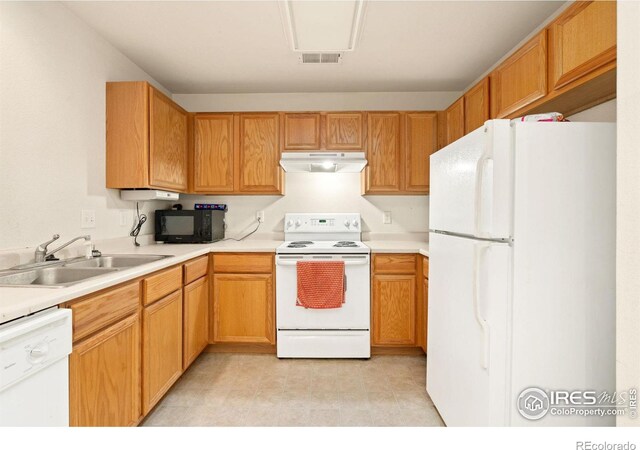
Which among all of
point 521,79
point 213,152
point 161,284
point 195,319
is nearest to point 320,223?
point 213,152

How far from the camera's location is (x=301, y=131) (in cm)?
314

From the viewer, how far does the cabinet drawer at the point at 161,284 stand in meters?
1.78

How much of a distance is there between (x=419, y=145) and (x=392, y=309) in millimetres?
1491

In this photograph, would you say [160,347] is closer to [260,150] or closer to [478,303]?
[478,303]

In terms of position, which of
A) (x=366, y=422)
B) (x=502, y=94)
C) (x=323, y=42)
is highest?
(x=323, y=42)

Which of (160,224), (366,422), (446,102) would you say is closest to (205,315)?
(160,224)

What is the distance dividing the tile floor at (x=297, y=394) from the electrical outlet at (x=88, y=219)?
3.94 ft

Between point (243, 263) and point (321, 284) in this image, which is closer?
point (321, 284)

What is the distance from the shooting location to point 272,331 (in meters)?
2.76

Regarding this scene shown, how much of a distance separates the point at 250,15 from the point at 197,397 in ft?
7.90

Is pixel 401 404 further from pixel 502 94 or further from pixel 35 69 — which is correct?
pixel 35 69

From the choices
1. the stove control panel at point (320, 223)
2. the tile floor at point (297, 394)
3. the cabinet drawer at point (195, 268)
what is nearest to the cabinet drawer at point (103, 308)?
the cabinet drawer at point (195, 268)

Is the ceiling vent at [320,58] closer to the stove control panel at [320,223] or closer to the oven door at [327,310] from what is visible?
Result: the stove control panel at [320,223]
